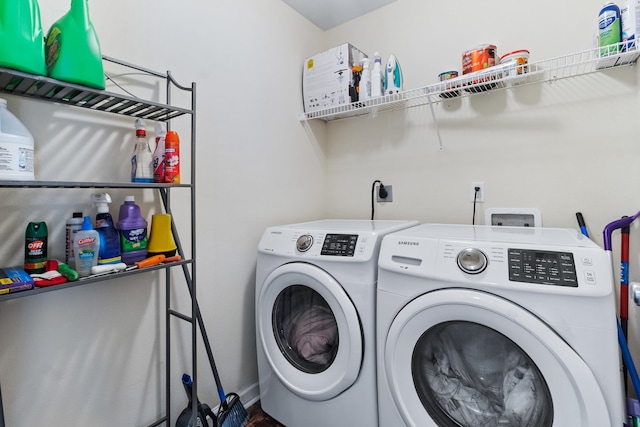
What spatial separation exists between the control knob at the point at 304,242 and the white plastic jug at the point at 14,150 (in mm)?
897

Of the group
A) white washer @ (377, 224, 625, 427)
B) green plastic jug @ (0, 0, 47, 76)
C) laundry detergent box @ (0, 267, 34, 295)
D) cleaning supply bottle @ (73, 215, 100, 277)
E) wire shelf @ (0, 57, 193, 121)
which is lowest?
white washer @ (377, 224, 625, 427)

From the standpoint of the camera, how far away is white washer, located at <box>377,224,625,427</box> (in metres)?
0.80

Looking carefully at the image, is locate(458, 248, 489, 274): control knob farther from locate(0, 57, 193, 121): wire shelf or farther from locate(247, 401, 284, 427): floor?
locate(247, 401, 284, 427): floor

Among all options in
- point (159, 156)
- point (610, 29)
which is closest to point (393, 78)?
point (610, 29)

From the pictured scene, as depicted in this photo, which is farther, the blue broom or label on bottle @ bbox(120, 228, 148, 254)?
the blue broom

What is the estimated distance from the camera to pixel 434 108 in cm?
179

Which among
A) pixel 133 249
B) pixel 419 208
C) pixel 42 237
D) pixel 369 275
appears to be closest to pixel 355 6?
pixel 419 208

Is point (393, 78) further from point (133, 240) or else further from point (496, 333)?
point (133, 240)

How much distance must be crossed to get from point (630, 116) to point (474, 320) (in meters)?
1.17

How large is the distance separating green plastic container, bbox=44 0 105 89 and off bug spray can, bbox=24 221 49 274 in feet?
1.40

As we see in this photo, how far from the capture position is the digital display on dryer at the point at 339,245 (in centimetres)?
125

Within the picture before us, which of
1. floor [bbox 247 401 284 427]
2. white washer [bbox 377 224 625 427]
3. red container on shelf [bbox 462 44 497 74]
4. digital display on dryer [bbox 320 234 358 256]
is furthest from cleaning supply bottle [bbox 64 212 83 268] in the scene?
red container on shelf [bbox 462 44 497 74]

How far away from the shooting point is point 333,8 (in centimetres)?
198

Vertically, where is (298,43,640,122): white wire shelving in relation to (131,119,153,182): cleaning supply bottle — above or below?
above
